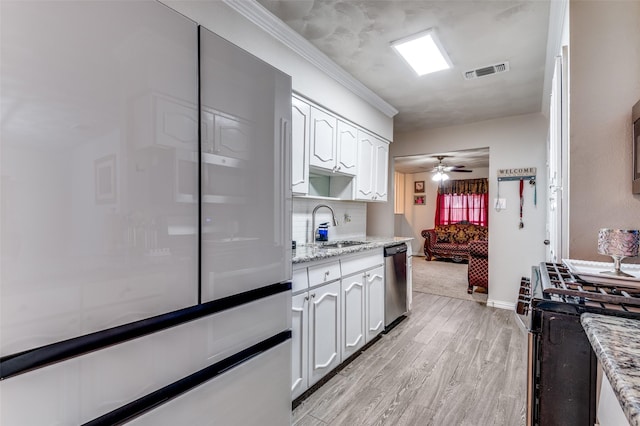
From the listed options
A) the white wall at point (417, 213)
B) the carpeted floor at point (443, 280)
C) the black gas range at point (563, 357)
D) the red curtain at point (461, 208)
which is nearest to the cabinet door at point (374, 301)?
the black gas range at point (563, 357)

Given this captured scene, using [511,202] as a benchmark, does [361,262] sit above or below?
below

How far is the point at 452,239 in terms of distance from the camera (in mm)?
7648

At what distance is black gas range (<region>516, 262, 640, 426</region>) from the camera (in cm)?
89

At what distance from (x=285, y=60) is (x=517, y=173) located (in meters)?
3.26

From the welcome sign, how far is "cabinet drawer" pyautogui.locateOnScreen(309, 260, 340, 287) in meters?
2.91

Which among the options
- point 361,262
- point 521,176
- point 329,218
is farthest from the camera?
point 521,176

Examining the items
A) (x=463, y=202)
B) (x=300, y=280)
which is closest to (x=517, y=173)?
(x=300, y=280)

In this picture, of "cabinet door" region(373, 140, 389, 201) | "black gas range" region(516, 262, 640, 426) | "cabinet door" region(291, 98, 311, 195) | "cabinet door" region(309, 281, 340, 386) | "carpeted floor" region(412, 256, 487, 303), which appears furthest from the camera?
"carpeted floor" region(412, 256, 487, 303)

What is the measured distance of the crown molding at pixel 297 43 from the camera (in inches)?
72.3

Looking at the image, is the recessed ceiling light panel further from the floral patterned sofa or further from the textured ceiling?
the floral patterned sofa

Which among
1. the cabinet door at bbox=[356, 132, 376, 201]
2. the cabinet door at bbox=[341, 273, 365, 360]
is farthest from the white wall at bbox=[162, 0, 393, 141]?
the cabinet door at bbox=[341, 273, 365, 360]

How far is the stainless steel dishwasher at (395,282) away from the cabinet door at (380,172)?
2.23 feet

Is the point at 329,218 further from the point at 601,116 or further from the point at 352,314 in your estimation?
the point at 601,116

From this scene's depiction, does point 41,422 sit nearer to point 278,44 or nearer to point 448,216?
point 278,44
